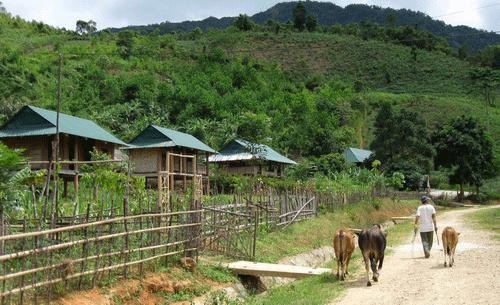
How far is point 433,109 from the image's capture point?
74.6m

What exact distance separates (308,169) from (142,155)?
16687 mm

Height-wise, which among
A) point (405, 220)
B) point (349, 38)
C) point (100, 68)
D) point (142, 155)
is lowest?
point (405, 220)

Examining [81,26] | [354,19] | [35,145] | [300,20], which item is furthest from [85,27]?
[354,19]

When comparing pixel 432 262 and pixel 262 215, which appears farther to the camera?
pixel 262 215

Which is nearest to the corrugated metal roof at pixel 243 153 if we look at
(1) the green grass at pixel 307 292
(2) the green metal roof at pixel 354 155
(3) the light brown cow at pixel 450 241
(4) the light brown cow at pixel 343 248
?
(2) the green metal roof at pixel 354 155

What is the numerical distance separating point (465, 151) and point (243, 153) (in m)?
19.6

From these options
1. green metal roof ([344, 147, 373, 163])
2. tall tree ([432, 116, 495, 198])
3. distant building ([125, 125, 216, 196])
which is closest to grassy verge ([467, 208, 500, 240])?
distant building ([125, 125, 216, 196])

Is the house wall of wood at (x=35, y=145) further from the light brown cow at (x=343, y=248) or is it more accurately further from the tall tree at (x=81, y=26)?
the tall tree at (x=81, y=26)

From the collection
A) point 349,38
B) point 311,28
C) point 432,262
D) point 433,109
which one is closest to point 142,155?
point 432,262

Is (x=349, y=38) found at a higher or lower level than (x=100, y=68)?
higher

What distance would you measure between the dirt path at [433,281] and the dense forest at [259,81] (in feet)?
98.0

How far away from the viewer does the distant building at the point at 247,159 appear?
4124 cm

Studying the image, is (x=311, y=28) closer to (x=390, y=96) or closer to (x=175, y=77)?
(x=390, y=96)

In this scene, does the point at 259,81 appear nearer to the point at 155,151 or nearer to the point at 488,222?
the point at 155,151
